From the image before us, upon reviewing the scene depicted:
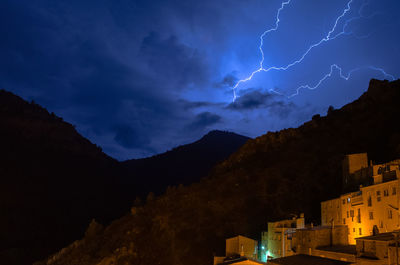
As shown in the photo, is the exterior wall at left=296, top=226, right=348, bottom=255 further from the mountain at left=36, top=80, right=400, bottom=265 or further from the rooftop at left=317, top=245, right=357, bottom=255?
the mountain at left=36, top=80, right=400, bottom=265

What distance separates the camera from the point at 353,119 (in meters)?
58.3

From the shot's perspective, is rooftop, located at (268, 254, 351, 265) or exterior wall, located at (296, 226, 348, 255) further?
exterior wall, located at (296, 226, 348, 255)

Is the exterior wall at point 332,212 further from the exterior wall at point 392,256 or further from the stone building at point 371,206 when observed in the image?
the exterior wall at point 392,256

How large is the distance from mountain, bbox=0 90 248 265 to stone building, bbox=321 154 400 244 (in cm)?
6328

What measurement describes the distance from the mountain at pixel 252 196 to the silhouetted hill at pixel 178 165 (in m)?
52.9

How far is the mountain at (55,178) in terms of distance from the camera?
83.3 m

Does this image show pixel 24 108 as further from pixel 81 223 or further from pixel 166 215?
pixel 166 215

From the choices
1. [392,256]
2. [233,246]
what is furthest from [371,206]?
[233,246]

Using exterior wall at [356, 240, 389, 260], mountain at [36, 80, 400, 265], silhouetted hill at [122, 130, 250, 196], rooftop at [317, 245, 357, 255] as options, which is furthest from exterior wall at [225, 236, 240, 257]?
silhouetted hill at [122, 130, 250, 196]

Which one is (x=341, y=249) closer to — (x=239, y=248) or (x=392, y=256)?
(x=392, y=256)

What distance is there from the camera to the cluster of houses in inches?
735

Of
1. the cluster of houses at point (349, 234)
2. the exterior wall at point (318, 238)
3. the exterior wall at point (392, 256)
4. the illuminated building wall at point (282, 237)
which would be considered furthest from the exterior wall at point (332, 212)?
the exterior wall at point (392, 256)

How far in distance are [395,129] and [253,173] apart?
20.5m

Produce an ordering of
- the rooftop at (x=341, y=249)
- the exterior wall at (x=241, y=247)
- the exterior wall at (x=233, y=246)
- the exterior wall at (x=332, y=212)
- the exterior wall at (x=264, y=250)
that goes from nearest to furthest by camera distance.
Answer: the rooftop at (x=341, y=249), the exterior wall at (x=332, y=212), the exterior wall at (x=241, y=247), the exterior wall at (x=233, y=246), the exterior wall at (x=264, y=250)
